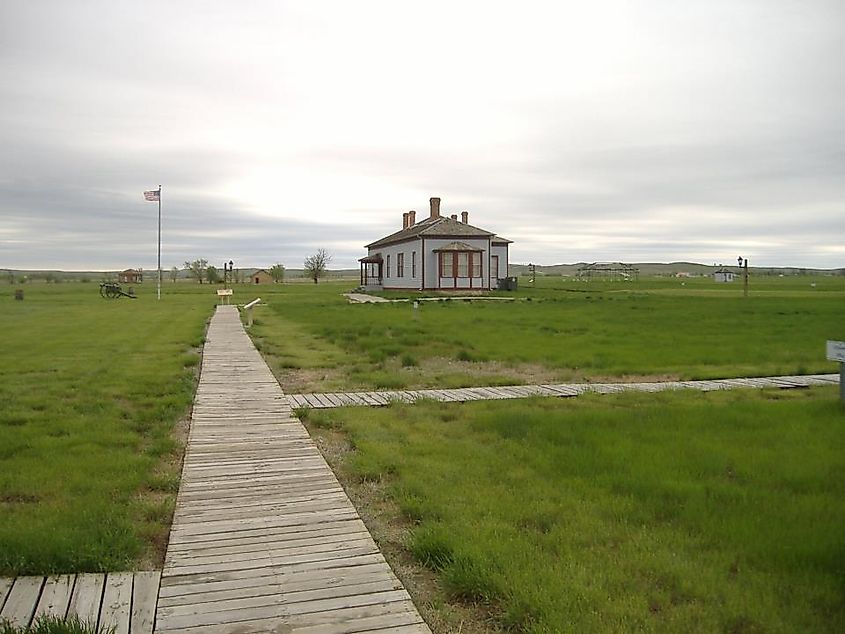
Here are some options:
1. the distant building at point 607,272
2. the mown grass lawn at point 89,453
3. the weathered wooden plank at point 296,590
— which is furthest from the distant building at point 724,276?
the weathered wooden plank at point 296,590

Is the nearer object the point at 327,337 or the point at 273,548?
the point at 273,548

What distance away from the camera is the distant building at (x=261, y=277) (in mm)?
80562

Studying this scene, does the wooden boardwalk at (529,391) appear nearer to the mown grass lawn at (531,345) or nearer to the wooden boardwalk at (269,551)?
the mown grass lawn at (531,345)

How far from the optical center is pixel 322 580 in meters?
3.90

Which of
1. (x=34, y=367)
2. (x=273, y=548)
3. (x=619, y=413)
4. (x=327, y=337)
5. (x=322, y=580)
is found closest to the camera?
(x=322, y=580)

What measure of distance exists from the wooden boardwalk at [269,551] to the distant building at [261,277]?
7488 centimetres

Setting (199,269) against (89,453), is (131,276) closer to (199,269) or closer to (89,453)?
(199,269)

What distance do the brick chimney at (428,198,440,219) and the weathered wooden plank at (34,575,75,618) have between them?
140 feet

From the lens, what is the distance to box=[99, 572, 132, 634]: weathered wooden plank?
11.4 ft

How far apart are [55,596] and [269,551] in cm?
111

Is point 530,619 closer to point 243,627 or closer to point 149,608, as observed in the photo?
point 243,627

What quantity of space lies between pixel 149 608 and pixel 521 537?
6.93 feet

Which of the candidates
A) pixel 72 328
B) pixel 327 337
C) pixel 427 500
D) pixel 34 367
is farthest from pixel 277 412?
pixel 72 328

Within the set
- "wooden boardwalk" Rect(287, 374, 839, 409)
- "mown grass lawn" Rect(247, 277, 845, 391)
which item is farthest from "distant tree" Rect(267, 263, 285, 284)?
"wooden boardwalk" Rect(287, 374, 839, 409)
